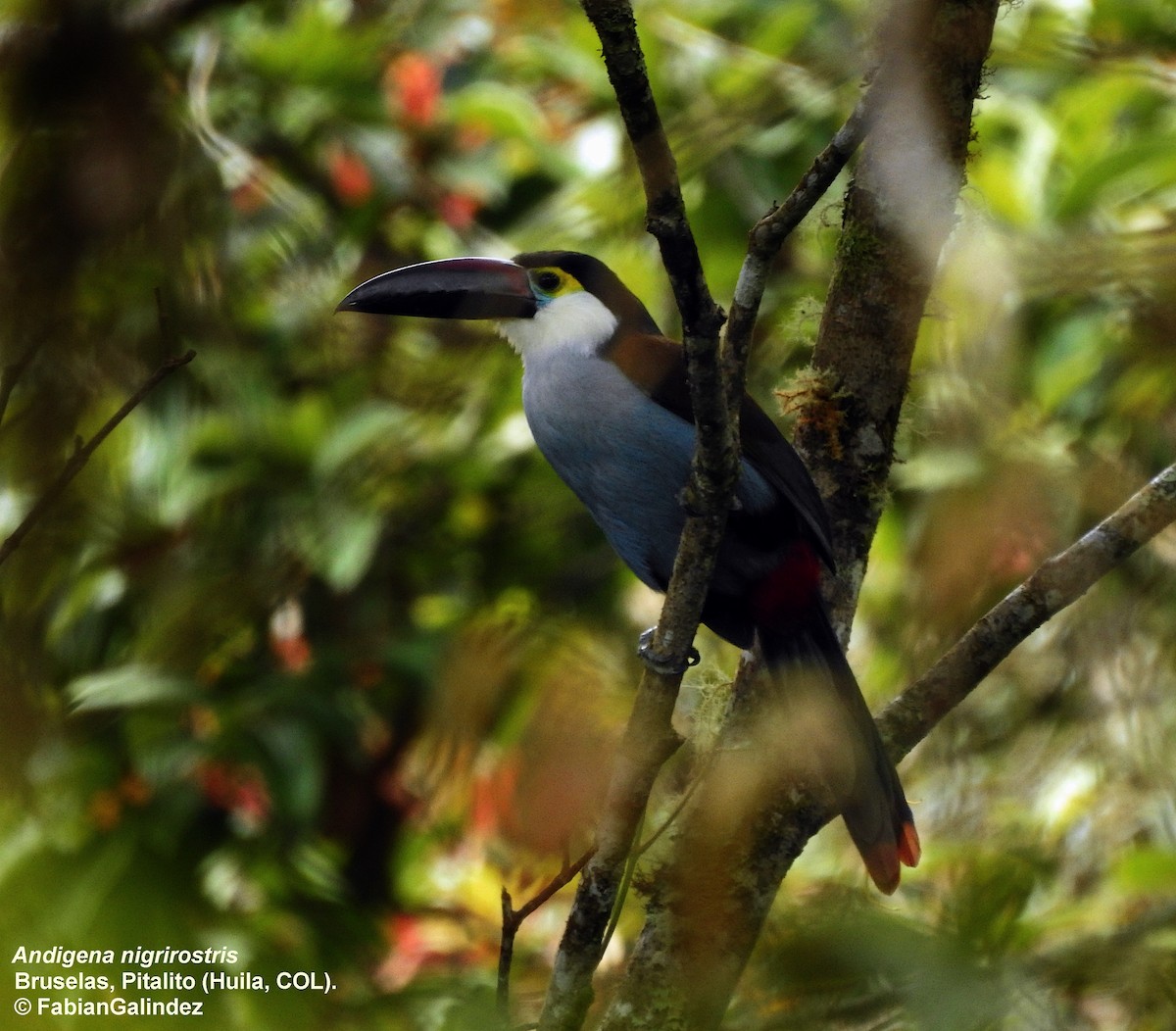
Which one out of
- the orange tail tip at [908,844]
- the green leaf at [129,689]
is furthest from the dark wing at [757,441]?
the green leaf at [129,689]

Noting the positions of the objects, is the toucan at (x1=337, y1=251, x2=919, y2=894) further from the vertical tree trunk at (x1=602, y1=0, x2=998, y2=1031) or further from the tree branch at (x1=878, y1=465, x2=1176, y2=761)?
the tree branch at (x1=878, y1=465, x2=1176, y2=761)

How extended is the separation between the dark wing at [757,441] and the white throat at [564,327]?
7 cm

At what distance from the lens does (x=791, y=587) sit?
2578mm

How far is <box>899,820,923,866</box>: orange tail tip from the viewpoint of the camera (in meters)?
2.50

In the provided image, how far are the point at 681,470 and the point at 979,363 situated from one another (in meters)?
0.56

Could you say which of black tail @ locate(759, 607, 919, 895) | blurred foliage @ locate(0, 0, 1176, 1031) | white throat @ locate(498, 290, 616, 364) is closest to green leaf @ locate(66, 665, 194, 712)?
blurred foliage @ locate(0, 0, 1176, 1031)

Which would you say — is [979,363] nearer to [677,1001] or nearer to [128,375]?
[677,1001]

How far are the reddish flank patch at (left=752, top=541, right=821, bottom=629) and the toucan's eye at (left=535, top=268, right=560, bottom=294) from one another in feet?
2.74

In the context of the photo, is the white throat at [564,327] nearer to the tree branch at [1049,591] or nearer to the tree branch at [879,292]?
the tree branch at [879,292]

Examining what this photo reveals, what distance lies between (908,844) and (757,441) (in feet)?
2.45

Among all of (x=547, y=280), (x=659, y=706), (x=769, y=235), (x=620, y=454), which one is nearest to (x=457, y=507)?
(x=547, y=280)

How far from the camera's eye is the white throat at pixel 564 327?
292 cm

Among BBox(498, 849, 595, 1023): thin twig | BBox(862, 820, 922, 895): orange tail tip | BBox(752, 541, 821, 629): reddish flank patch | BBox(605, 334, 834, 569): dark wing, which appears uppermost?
BBox(605, 334, 834, 569): dark wing

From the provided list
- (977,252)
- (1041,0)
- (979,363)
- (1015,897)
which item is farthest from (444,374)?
(1015,897)
